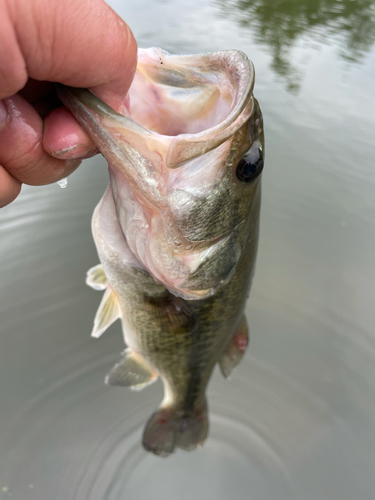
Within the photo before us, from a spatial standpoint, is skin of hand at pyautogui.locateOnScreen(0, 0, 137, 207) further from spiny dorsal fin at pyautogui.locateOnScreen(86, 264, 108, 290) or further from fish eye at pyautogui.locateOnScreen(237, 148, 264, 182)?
spiny dorsal fin at pyautogui.locateOnScreen(86, 264, 108, 290)

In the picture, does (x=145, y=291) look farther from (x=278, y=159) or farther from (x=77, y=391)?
(x=278, y=159)

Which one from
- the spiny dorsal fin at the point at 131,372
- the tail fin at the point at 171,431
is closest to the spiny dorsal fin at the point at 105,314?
the spiny dorsal fin at the point at 131,372

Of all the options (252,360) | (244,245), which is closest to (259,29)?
(252,360)

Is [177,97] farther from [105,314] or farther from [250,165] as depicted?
[105,314]

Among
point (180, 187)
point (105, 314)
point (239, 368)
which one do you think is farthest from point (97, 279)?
point (239, 368)

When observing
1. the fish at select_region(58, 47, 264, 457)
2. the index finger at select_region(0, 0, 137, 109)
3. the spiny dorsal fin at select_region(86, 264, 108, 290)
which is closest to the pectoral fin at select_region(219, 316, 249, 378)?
the fish at select_region(58, 47, 264, 457)
